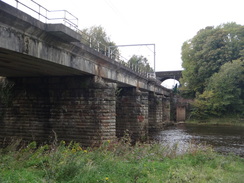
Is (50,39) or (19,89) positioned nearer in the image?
(50,39)

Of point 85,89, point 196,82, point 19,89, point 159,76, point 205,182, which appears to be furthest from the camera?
point 159,76

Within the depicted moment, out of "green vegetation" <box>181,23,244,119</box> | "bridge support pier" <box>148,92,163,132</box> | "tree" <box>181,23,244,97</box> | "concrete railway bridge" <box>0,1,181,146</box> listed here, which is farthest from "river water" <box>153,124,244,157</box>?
"tree" <box>181,23,244,97</box>

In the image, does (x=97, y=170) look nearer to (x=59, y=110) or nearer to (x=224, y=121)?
(x=59, y=110)

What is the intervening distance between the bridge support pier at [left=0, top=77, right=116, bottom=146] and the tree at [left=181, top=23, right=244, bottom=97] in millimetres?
31284

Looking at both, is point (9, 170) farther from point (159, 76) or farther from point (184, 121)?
point (159, 76)

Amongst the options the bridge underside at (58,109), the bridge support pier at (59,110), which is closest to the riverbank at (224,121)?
the bridge underside at (58,109)

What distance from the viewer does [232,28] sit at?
42844 mm

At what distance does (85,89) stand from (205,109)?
30554 millimetres

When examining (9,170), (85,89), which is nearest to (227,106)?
(85,89)

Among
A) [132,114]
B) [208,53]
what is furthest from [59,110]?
[208,53]

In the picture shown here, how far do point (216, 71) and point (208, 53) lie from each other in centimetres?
318

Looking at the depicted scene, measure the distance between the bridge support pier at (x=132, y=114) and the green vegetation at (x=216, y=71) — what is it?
19285 mm

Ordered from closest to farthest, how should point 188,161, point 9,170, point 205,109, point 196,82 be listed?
point 9,170 < point 188,161 < point 205,109 < point 196,82

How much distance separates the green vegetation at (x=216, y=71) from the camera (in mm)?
37844
